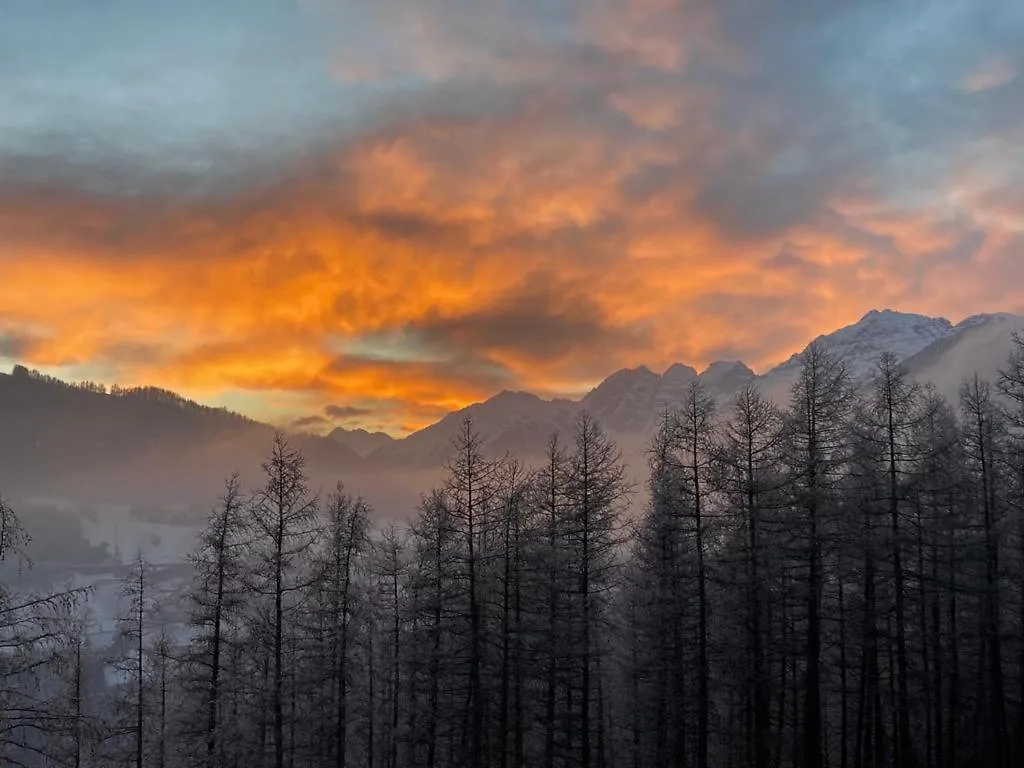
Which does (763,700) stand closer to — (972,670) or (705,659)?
(705,659)

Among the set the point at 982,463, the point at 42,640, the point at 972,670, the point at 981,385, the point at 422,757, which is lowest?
the point at 422,757

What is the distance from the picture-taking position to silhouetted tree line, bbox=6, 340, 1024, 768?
25219 mm

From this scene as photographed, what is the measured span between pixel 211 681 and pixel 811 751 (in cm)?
2012

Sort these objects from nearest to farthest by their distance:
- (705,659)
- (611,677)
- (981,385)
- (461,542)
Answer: (705,659), (461,542), (981,385), (611,677)

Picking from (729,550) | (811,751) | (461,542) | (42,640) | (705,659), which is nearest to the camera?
(42,640)

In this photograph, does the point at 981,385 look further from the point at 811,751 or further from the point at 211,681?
the point at 211,681

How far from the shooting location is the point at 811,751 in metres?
23.3

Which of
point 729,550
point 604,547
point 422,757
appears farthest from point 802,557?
point 422,757

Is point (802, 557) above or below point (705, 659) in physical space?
above

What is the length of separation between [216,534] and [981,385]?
3222cm

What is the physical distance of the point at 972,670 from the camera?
1161 inches

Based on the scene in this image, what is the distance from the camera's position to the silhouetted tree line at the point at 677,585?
993 inches

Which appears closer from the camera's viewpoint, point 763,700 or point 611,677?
point 763,700

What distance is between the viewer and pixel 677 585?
27.7 metres
